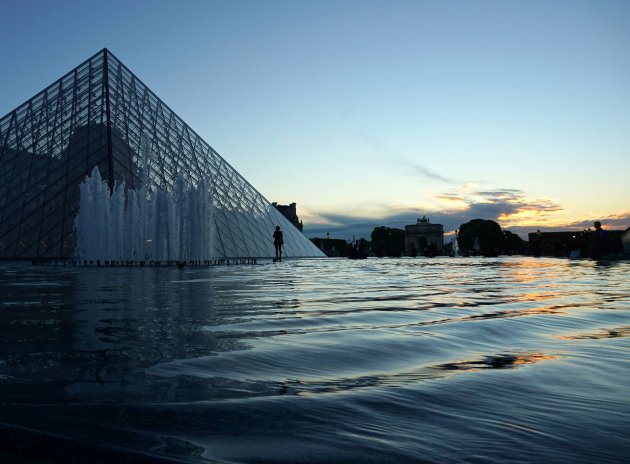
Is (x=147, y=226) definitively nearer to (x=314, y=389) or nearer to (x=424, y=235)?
(x=314, y=389)

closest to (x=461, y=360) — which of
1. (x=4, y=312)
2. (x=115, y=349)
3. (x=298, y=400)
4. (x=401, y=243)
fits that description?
(x=298, y=400)

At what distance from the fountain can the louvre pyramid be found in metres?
5.69

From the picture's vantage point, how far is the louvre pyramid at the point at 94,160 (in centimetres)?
4288

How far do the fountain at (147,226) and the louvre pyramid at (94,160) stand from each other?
5.69 m

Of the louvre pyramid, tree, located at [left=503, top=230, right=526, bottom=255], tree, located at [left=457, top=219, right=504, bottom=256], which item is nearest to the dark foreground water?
the louvre pyramid

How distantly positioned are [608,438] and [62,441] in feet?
5.15

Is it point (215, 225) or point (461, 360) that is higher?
point (215, 225)

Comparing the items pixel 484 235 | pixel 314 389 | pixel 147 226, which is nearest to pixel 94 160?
pixel 147 226

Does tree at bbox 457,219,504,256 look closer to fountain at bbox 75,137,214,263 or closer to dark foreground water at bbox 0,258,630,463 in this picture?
fountain at bbox 75,137,214,263

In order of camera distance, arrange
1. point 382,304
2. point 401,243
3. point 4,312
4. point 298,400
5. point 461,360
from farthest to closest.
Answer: point 401,243
point 382,304
point 4,312
point 461,360
point 298,400

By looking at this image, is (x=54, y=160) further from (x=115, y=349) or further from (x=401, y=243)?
(x=401, y=243)

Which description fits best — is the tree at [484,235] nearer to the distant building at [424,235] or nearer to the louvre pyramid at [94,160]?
the distant building at [424,235]

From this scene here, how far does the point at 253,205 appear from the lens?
168 feet

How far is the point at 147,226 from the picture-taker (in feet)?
116
